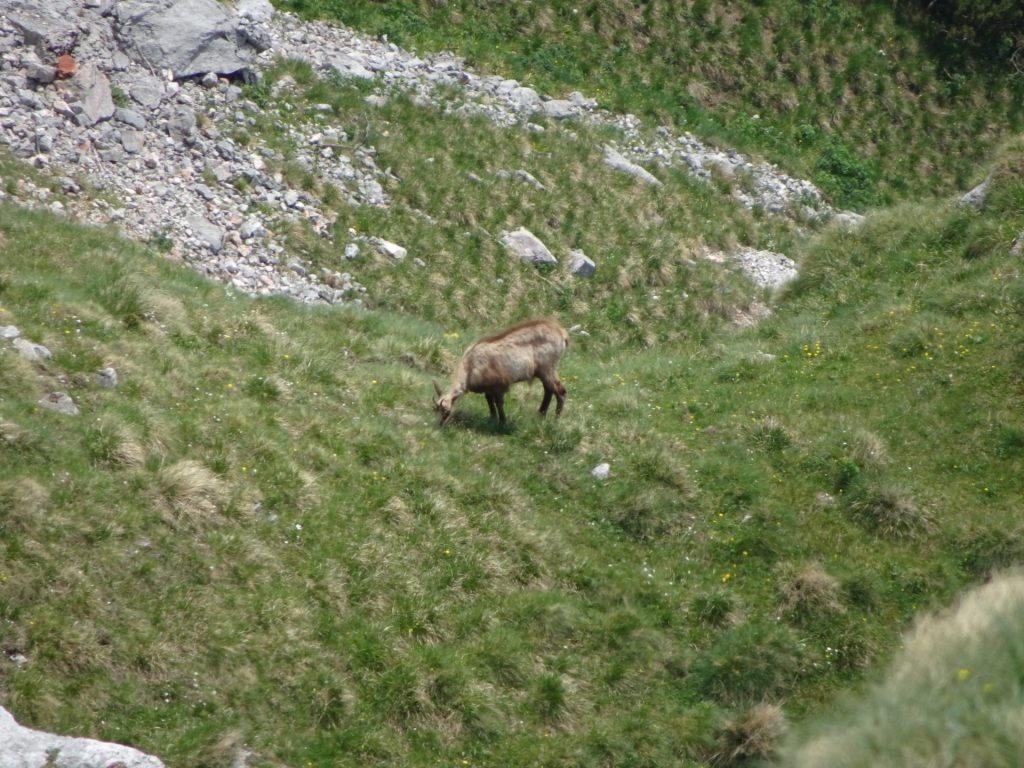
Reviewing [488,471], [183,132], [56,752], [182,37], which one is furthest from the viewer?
[182,37]

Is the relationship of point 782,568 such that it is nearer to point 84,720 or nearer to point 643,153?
point 84,720

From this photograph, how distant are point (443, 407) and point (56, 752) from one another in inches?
316

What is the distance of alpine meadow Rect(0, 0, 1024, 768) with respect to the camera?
1086 cm

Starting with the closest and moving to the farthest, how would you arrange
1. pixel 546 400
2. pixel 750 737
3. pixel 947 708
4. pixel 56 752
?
1. pixel 947 708
2. pixel 56 752
3. pixel 750 737
4. pixel 546 400

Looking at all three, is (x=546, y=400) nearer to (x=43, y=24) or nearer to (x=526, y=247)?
(x=526, y=247)

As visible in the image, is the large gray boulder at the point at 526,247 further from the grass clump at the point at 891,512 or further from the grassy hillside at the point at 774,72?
the grass clump at the point at 891,512

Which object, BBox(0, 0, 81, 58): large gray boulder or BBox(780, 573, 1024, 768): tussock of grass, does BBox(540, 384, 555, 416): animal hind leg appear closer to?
BBox(780, 573, 1024, 768): tussock of grass

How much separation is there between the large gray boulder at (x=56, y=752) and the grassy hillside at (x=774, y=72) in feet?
78.8

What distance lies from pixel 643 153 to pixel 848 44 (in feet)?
39.6

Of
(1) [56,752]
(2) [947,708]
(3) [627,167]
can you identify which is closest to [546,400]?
(1) [56,752]

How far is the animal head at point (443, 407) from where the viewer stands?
52.8 feet

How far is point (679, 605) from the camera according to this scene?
13883 mm

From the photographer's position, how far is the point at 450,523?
45.9 feet

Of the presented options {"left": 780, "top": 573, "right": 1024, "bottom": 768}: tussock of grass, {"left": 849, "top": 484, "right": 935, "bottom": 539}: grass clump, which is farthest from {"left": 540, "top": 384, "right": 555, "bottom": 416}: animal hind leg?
{"left": 780, "top": 573, "right": 1024, "bottom": 768}: tussock of grass
